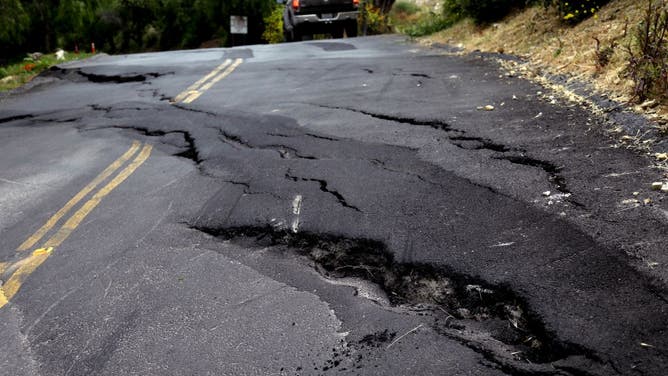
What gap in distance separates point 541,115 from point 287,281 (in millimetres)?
3892

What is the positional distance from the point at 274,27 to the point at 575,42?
2187 centimetres

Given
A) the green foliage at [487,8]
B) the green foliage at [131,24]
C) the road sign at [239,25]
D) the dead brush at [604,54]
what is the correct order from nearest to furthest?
the dead brush at [604,54], the green foliage at [487,8], the road sign at [239,25], the green foliage at [131,24]

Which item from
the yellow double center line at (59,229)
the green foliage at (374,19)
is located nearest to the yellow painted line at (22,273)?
the yellow double center line at (59,229)

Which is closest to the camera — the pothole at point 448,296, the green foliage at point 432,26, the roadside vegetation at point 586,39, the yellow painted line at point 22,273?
the pothole at point 448,296

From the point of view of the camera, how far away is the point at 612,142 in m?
4.95

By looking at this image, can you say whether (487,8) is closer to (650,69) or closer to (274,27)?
(650,69)

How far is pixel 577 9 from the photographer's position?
9570mm

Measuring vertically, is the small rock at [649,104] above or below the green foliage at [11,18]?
below

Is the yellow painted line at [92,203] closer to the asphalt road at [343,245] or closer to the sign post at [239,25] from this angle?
the asphalt road at [343,245]

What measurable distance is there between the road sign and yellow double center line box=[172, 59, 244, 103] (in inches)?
587

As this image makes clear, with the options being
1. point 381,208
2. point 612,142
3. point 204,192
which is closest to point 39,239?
point 204,192

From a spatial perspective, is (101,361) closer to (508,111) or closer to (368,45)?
(508,111)

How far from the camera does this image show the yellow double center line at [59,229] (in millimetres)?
3932

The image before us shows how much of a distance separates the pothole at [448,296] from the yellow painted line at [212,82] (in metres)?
5.35
